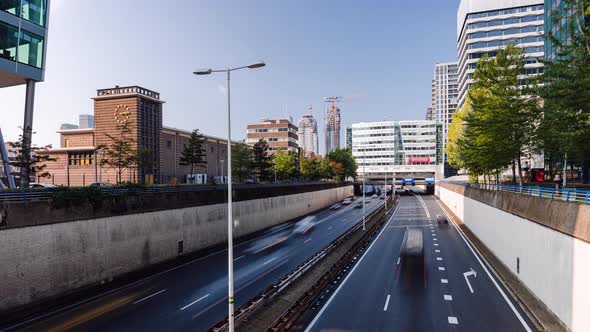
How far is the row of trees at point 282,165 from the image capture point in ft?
247

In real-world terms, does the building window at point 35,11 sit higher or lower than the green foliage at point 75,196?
higher

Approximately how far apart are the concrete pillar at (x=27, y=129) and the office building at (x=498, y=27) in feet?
355

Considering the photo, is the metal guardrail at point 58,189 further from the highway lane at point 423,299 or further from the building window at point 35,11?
the highway lane at point 423,299

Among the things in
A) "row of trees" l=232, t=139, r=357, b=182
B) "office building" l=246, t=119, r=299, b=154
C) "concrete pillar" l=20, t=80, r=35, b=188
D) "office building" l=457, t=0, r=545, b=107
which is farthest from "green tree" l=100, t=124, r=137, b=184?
"office building" l=457, t=0, r=545, b=107

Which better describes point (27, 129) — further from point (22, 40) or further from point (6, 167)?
point (22, 40)

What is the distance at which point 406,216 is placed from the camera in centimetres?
6619

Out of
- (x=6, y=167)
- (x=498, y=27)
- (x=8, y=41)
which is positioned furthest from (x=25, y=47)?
(x=498, y=27)

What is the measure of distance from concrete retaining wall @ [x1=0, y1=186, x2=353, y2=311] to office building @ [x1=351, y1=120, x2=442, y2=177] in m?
139

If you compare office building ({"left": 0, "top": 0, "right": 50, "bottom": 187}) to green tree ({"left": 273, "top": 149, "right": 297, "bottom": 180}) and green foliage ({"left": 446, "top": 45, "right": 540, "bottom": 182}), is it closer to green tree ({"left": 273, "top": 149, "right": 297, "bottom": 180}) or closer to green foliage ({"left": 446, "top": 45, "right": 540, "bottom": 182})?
green foliage ({"left": 446, "top": 45, "right": 540, "bottom": 182})

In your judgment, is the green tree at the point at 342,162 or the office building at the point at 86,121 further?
the office building at the point at 86,121

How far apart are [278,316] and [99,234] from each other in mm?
16935

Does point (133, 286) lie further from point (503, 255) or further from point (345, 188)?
point (345, 188)

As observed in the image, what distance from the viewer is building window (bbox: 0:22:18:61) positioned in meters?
30.0

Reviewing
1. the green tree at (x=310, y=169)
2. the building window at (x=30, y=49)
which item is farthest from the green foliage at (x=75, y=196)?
the green tree at (x=310, y=169)
